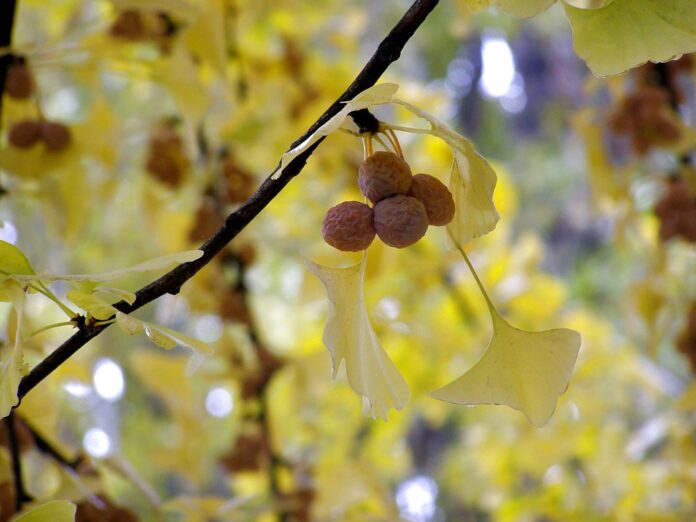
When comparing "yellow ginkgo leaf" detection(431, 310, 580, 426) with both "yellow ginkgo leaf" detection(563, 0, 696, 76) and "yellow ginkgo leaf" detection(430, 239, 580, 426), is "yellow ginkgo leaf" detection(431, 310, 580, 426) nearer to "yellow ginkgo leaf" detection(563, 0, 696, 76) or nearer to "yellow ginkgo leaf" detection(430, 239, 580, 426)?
"yellow ginkgo leaf" detection(430, 239, 580, 426)

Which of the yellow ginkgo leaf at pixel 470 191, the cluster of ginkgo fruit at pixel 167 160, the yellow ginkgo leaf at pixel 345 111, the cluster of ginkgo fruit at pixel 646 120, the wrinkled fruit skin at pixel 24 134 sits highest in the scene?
the yellow ginkgo leaf at pixel 345 111

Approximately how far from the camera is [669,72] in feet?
2.76

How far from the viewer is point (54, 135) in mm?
583

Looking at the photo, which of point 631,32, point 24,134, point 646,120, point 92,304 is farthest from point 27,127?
point 646,120

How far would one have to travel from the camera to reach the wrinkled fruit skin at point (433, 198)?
30cm

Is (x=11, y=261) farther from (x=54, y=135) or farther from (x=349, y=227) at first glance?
(x=54, y=135)

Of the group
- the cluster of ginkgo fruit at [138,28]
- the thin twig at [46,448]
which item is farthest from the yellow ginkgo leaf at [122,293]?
the cluster of ginkgo fruit at [138,28]

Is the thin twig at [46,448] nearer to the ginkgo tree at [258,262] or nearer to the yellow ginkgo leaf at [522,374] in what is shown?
the ginkgo tree at [258,262]

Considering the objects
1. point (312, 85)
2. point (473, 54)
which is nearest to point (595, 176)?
point (312, 85)

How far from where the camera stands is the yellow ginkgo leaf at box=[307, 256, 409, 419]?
30cm

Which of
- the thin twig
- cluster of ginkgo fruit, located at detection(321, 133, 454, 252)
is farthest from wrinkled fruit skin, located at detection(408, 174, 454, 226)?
the thin twig

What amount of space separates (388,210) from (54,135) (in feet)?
1.24

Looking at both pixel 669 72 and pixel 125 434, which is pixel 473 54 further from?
pixel 669 72

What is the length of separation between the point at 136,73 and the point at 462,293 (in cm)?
82
